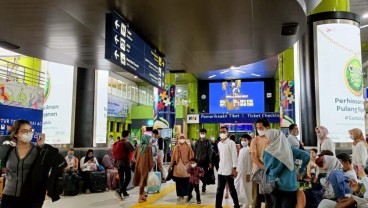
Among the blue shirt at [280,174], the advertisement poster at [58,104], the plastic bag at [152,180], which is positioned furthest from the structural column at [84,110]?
the blue shirt at [280,174]

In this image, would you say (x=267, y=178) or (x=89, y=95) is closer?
(x=267, y=178)

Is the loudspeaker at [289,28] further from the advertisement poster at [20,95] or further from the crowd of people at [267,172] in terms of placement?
the advertisement poster at [20,95]

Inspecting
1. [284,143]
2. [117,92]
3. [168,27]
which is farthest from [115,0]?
[117,92]

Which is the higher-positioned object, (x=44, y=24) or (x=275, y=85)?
(x=275, y=85)

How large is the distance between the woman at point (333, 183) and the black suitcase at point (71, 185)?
237 inches

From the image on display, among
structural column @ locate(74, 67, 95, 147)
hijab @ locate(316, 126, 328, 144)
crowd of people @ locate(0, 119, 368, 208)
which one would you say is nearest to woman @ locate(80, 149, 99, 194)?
structural column @ locate(74, 67, 95, 147)

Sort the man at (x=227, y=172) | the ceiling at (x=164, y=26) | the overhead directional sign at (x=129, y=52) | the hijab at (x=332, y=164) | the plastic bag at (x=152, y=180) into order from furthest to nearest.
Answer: the plastic bag at (x=152, y=180), the man at (x=227, y=172), the overhead directional sign at (x=129, y=52), the ceiling at (x=164, y=26), the hijab at (x=332, y=164)

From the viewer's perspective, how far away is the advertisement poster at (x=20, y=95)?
23.3 ft

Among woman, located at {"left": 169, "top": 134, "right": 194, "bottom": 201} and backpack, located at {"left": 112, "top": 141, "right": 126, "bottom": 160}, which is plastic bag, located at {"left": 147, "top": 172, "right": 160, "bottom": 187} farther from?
backpack, located at {"left": 112, "top": 141, "right": 126, "bottom": 160}

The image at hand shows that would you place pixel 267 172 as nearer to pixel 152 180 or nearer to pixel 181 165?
pixel 181 165

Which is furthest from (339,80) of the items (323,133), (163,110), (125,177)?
(163,110)

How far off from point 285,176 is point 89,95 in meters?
7.66

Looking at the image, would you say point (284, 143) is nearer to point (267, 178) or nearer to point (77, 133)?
point (267, 178)

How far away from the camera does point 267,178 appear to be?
13.0 ft
